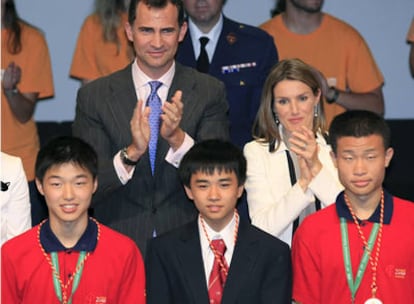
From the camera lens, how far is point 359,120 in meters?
5.70

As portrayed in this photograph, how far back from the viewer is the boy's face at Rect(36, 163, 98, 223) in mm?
5488

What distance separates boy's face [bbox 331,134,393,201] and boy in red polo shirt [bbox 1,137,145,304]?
1.05m

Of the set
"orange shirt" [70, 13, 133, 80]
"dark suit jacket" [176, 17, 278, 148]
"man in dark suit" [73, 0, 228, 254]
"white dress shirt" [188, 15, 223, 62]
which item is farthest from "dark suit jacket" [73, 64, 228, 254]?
"orange shirt" [70, 13, 133, 80]

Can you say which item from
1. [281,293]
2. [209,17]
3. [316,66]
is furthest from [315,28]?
[281,293]

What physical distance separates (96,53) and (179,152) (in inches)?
82.7

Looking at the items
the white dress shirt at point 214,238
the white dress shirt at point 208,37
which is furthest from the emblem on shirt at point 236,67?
the white dress shirt at point 214,238

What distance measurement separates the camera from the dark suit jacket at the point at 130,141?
589 cm

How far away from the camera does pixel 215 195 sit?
556 cm

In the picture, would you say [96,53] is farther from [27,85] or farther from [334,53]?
[334,53]

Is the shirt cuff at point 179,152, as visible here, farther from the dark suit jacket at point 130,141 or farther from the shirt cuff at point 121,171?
the shirt cuff at point 121,171

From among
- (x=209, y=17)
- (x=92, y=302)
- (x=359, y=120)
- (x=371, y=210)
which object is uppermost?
(x=209, y=17)

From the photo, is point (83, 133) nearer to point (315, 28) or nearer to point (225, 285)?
point (225, 285)

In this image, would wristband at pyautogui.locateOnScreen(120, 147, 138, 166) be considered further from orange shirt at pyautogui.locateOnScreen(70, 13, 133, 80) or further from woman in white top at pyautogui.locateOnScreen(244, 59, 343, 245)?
orange shirt at pyautogui.locateOnScreen(70, 13, 133, 80)

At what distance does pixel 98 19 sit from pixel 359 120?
2620 millimetres
